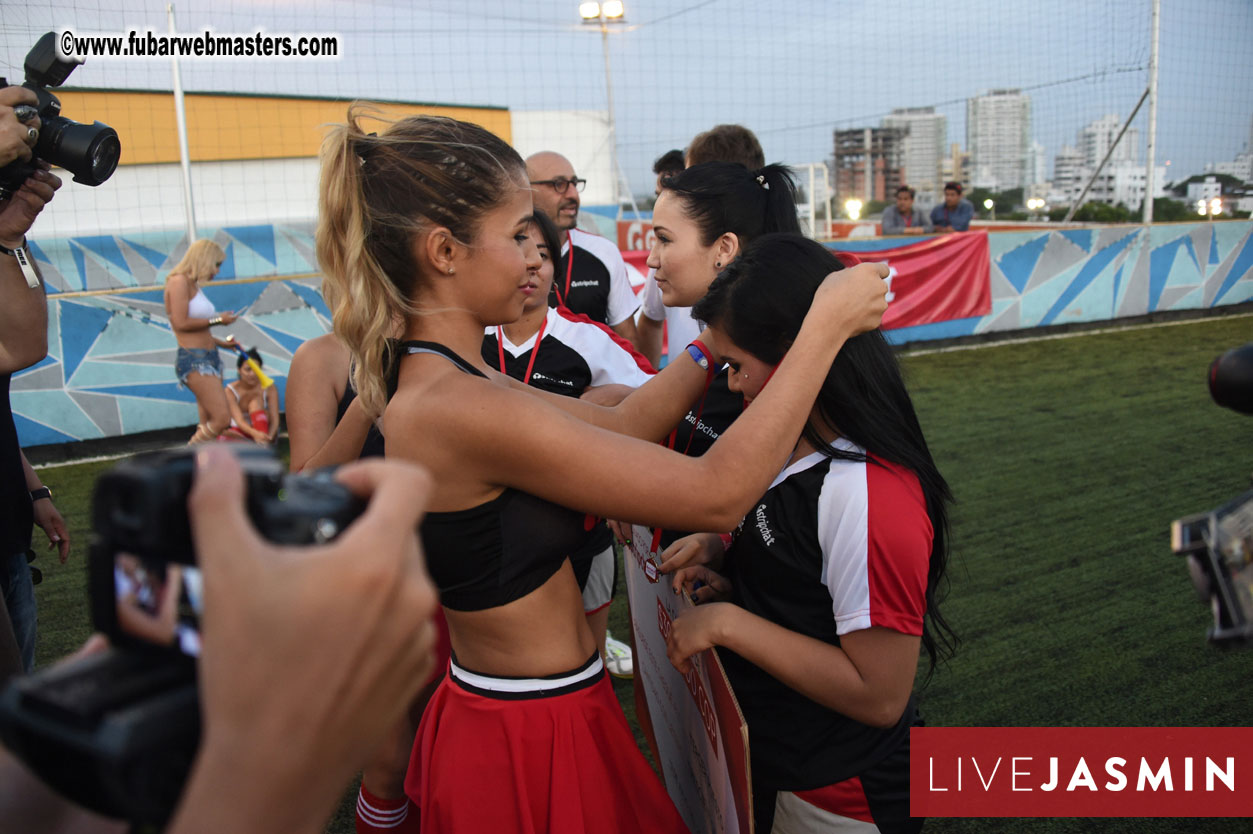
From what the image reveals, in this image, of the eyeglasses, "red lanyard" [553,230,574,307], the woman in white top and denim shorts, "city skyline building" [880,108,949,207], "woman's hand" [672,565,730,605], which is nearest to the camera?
"woman's hand" [672,565,730,605]

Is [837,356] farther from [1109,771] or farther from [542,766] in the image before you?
[1109,771]

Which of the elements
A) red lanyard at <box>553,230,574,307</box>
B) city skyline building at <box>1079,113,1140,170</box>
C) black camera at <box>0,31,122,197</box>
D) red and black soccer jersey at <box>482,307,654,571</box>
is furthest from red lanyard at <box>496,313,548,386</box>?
city skyline building at <box>1079,113,1140,170</box>

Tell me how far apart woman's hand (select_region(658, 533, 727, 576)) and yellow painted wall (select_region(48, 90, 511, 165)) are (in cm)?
1494

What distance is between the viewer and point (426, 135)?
1.46 meters

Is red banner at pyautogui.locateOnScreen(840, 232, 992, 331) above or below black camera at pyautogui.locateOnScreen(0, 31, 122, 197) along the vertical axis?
below

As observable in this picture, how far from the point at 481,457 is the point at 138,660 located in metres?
0.79

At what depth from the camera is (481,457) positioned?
1.30 m

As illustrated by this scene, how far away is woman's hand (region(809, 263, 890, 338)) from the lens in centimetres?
137

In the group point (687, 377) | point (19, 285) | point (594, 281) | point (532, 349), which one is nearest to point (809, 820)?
point (687, 377)

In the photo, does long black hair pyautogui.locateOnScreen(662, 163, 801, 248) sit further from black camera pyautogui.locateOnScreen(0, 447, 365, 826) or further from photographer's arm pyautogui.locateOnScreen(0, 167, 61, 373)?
black camera pyautogui.locateOnScreen(0, 447, 365, 826)

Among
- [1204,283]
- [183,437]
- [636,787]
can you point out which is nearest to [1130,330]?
[1204,283]

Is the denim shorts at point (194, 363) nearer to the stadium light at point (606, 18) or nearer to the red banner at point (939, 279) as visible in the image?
the red banner at point (939, 279)

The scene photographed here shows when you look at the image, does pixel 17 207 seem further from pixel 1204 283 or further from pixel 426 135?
pixel 1204 283

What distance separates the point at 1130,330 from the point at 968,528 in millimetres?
7562
